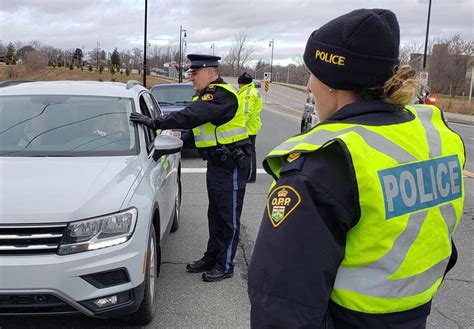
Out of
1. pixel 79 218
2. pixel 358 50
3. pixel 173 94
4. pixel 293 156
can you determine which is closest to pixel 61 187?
pixel 79 218

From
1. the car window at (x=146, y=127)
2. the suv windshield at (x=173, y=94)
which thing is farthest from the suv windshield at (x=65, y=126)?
the suv windshield at (x=173, y=94)

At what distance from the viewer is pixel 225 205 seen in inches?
165

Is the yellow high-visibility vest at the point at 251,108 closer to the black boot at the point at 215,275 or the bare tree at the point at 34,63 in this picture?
the black boot at the point at 215,275

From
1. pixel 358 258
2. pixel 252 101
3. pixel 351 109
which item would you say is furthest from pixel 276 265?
pixel 252 101

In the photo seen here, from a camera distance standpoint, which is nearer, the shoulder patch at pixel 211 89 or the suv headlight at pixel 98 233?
the suv headlight at pixel 98 233

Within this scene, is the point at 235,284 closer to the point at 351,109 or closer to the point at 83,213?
the point at 83,213

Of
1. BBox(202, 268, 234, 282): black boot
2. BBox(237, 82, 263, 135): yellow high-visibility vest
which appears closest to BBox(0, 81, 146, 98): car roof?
BBox(202, 268, 234, 282): black boot

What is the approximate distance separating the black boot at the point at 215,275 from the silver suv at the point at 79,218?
1.98 feet

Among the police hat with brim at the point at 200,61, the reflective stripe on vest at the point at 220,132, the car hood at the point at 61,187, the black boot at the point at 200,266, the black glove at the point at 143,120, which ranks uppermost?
the police hat with brim at the point at 200,61

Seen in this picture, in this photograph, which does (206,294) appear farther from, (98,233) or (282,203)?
(282,203)

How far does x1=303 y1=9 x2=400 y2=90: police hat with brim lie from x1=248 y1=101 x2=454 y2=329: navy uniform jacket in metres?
0.25

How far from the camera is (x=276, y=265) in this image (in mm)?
1213

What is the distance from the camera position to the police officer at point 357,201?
1.20 meters

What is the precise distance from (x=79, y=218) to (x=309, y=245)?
1.98m
